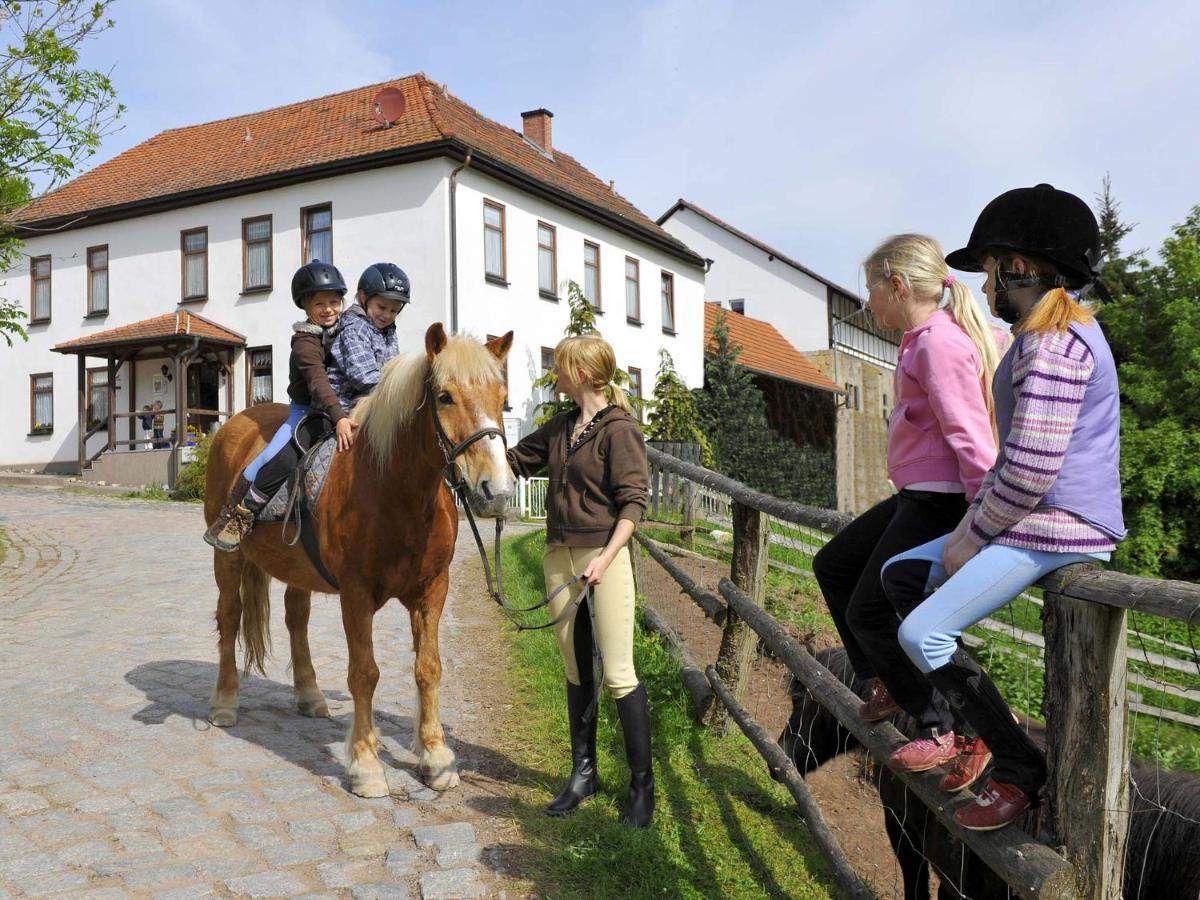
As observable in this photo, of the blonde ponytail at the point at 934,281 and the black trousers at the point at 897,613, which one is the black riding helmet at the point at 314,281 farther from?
the black trousers at the point at 897,613

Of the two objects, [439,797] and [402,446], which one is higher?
[402,446]

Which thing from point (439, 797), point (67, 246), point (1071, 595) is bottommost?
point (439, 797)

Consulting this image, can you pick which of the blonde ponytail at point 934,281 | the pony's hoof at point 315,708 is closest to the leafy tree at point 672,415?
the pony's hoof at point 315,708

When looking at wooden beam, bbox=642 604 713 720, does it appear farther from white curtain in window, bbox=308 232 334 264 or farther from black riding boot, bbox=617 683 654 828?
white curtain in window, bbox=308 232 334 264

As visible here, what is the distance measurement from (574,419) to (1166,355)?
2410cm

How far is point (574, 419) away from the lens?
161 inches

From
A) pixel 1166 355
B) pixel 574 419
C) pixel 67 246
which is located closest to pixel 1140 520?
pixel 1166 355

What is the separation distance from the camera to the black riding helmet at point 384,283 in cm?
455

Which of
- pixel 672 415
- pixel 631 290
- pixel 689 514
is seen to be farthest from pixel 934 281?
pixel 631 290

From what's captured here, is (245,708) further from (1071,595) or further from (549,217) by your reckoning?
(549,217)

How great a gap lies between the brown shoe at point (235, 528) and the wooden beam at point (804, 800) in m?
2.53

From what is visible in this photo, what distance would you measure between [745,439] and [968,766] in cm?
2233

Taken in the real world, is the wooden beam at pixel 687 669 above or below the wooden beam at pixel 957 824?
below

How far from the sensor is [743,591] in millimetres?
5000
